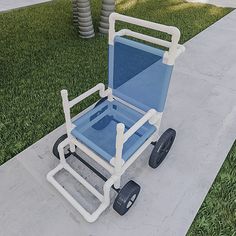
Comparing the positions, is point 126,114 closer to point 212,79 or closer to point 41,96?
point 41,96

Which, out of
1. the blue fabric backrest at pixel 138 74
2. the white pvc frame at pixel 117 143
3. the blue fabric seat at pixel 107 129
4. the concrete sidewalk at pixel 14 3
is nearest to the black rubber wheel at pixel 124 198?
the white pvc frame at pixel 117 143

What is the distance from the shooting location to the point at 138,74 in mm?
1960

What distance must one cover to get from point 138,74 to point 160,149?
67 centimetres

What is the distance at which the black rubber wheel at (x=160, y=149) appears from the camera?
6.84ft

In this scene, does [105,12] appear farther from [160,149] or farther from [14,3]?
[160,149]

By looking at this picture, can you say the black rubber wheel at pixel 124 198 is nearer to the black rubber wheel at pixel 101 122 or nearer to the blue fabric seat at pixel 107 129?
the blue fabric seat at pixel 107 129

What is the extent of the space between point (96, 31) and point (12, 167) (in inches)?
133

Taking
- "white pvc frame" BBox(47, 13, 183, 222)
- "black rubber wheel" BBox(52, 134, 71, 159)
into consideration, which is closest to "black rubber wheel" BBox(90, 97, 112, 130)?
"white pvc frame" BBox(47, 13, 183, 222)

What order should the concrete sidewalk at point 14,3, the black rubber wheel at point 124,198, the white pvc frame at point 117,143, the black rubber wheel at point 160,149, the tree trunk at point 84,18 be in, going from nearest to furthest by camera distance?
the white pvc frame at point 117,143 < the black rubber wheel at point 124,198 < the black rubber wheel at point 160,149 < the tree trunk at point 84,18 < the concrete sidewalk at point 14,3

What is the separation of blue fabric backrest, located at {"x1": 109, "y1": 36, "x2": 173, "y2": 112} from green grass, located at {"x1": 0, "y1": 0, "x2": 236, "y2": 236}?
915mm


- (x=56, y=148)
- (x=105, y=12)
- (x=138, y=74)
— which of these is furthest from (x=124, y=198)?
(x=105, y=12)

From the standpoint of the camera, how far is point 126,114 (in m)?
2.22

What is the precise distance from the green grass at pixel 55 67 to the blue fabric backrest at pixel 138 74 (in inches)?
36.0

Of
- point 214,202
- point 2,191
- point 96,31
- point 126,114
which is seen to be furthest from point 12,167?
point 96,31
